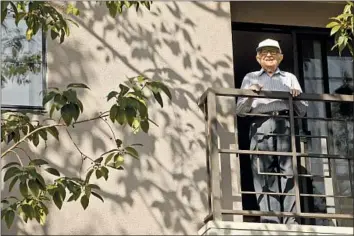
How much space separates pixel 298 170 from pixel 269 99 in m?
0.97

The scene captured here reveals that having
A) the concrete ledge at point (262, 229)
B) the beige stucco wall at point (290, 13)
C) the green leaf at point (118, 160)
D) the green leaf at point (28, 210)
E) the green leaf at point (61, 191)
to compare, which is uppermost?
the beige stucco wall at point (290, 13)

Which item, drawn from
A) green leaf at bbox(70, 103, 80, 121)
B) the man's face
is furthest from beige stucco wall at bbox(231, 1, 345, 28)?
green leaf at bbox(70, 103, 80, 121)

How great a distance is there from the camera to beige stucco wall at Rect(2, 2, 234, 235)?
28.8 feet

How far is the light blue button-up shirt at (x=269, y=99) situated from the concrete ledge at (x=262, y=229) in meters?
1.01

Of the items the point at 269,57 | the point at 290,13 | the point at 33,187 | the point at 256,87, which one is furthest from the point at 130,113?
the point at 290,13

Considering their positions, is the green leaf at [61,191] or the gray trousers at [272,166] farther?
the gray trousers at [272,166]

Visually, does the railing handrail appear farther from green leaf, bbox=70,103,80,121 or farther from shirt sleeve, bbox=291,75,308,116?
green leaf, bbox=70,103,80,121

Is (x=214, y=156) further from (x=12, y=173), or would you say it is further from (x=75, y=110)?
(x=12, y=173)

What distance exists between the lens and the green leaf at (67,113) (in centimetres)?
682

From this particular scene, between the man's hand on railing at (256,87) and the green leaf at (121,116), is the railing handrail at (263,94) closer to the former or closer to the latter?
the man's hand on railing at (256,87)

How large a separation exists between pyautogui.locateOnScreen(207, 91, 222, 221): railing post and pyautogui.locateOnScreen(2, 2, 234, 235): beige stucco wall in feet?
2.54

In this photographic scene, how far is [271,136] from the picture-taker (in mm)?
8609

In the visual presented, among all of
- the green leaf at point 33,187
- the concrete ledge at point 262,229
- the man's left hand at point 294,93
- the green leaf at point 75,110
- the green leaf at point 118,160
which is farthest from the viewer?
the man's left hand at point 294,93

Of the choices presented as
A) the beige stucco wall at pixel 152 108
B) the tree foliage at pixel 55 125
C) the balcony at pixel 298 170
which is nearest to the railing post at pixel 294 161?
the balcony at pixel 298 170
